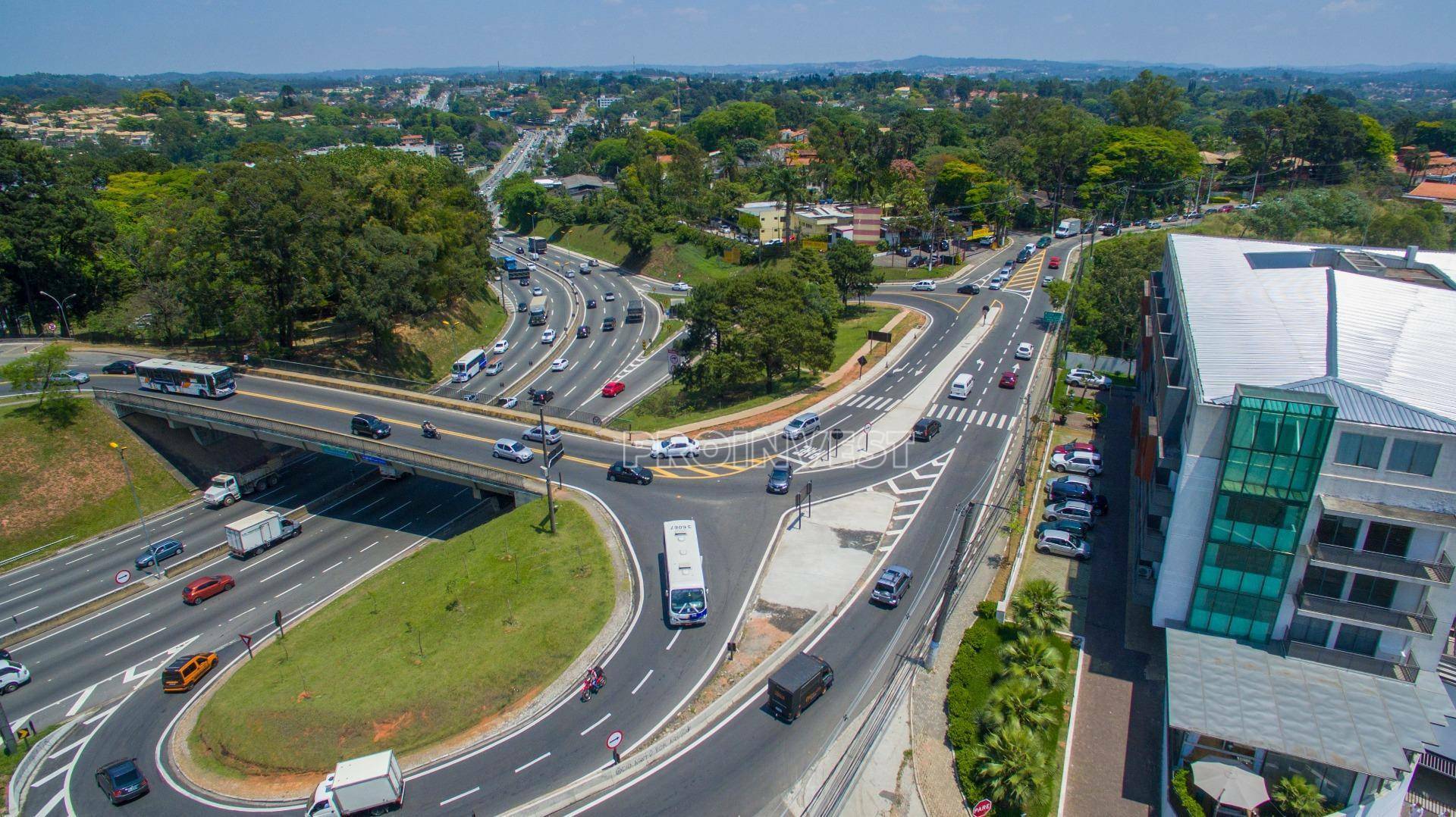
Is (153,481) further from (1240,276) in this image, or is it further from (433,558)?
(1240,276)

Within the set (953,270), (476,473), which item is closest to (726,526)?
(476,473)

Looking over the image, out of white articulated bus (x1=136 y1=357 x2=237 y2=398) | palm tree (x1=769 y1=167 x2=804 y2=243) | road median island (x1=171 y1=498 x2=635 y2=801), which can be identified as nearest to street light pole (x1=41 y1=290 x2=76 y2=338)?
white articulated bus (x1=136 y1=357 x2=237 y2=398)

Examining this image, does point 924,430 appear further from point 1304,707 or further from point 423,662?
point 423,662

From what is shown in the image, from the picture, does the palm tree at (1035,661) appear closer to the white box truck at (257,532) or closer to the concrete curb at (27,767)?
the concrete curb at (27,767)

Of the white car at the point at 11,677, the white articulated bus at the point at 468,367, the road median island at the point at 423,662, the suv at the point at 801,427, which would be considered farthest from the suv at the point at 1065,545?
the white articulated bus at the point at 468,367

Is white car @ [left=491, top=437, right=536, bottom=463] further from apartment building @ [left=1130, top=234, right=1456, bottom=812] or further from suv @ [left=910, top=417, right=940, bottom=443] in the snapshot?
apartment building @ [left=1130, top=234, right=1456, bottom=812]

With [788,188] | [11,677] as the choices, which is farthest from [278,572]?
[788,188]
